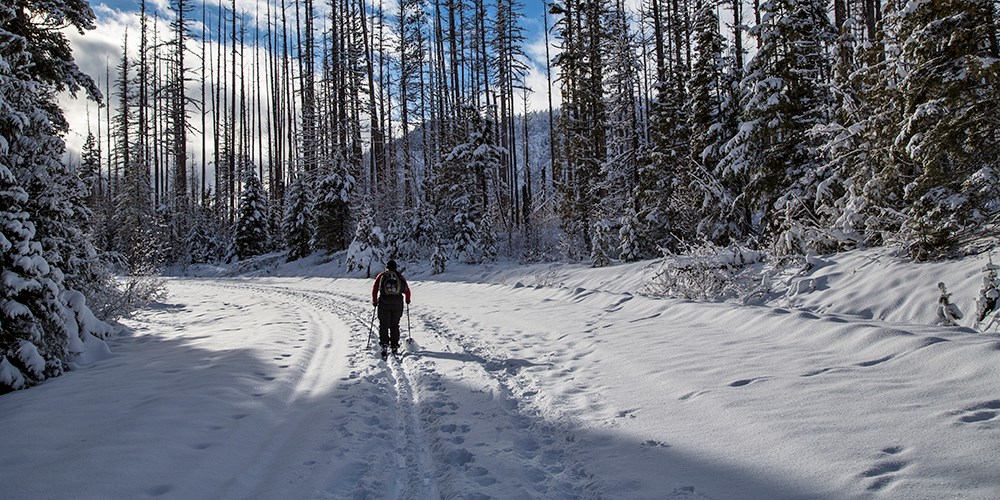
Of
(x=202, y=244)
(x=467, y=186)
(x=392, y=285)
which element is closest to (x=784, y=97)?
(x=392, y=285)

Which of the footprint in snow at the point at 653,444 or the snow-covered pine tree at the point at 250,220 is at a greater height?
the snow-covered pine tree at the point at 250,220

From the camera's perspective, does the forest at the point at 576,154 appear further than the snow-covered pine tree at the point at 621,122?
No

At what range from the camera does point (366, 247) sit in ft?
77.6

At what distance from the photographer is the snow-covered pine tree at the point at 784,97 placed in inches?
500

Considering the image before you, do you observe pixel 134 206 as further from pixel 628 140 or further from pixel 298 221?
pixel 628 140

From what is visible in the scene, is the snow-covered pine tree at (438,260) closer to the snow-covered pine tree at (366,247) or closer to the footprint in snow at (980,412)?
the snow-covered pine tree at (366,247)

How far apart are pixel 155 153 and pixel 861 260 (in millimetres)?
52285

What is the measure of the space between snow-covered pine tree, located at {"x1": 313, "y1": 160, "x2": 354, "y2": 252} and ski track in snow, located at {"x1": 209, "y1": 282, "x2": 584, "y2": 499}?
71.9 feet

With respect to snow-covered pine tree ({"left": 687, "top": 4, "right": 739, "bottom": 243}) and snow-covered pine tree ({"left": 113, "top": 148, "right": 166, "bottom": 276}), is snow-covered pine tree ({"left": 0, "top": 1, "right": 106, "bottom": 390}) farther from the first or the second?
snow-covered pine tree ({"left": 113, "top": 148, "right": 166, "bottom": 276})

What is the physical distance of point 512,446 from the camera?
4211 mm

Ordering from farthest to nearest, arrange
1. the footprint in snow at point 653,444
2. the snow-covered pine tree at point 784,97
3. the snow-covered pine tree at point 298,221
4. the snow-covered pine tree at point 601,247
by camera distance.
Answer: the snow-covered pine tree at point 298,221
the snow-covered pine tree at point 601,247
the snow-covered pine tree at point 784,97
the footprint in snow at point 653,444

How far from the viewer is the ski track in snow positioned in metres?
3.54

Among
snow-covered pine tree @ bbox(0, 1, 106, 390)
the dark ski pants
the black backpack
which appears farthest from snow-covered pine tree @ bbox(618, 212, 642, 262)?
snow-covered pine tree @ bbox(0, 1, 106, 390)

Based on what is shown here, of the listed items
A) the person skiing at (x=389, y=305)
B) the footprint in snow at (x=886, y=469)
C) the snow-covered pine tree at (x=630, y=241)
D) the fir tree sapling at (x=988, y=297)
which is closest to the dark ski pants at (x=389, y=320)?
the person skiing at (x=389, y=305)
